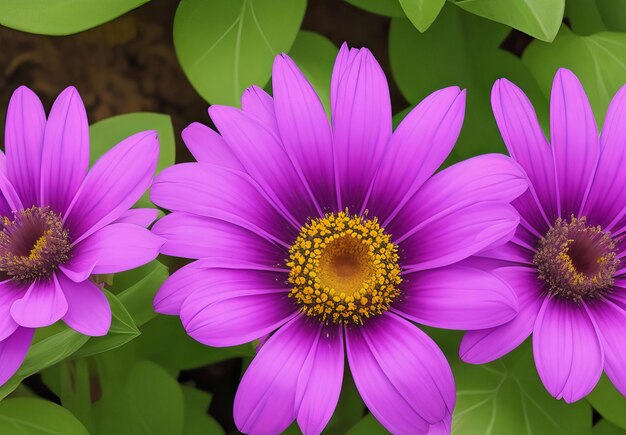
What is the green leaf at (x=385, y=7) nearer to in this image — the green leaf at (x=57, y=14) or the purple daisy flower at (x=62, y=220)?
the green leaf at (x=57, y=14)

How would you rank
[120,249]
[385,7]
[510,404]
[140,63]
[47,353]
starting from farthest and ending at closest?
1. [140,63]
2. [385,7]
3. [510,404]
4. [47,353]
5. [120,249]

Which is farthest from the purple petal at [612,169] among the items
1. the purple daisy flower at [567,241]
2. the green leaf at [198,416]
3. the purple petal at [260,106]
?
the green leaf at [198,416]

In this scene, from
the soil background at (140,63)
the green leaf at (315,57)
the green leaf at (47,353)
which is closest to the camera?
the green leaf at (47,353)

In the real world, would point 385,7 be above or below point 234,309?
above

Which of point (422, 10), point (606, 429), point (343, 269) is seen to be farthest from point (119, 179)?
point (606, 429)

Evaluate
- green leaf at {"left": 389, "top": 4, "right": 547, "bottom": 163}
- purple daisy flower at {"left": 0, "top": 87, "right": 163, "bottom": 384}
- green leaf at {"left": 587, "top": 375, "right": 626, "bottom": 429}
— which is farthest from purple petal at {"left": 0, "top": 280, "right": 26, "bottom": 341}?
green leaf at {"left": 587, "top": 375, "right": 626, "bottom": 429}

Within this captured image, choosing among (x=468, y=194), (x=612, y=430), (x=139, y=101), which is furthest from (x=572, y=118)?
(x=139, y=101)

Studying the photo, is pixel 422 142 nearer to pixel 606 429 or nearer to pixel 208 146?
pixel 208 146
